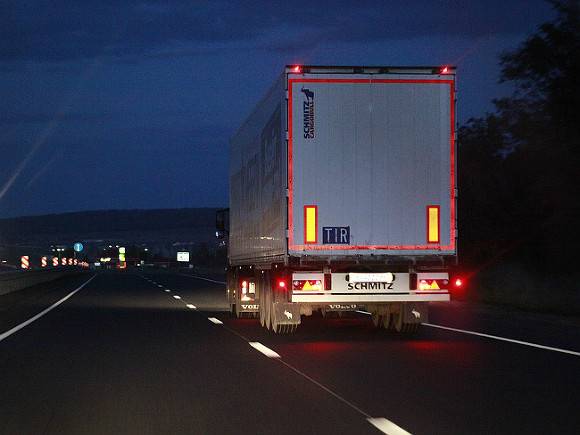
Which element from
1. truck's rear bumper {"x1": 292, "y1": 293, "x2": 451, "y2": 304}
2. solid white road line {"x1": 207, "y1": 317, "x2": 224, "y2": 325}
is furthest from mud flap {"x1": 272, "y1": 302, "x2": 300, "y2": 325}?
solid white road line {"x1": 207, "y1": 317, "x2": 224, "y2": 325}

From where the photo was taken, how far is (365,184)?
58.2 feet

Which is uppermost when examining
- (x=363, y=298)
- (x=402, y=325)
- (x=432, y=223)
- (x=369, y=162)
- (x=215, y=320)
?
(x=369, y=162)

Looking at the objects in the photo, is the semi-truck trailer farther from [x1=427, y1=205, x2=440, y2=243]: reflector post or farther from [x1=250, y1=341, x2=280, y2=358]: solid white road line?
[x1=250, y1=341, x2=280, y2=358]: solid white road line

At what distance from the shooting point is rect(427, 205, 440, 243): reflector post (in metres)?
17.8

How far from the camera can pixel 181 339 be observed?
61.8 feet

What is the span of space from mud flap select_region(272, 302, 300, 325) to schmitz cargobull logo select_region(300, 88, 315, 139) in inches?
122

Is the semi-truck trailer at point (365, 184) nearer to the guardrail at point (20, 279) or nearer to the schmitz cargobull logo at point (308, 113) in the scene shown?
the schmitz cargobull logo at point (308, 113)

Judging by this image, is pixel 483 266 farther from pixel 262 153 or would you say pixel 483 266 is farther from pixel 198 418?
pixel 198 418

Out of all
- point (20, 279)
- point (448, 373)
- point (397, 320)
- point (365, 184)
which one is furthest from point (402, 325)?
point (20, 279)

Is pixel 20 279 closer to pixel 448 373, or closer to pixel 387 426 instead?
pixel 448 373

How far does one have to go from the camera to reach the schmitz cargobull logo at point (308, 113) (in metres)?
17.5

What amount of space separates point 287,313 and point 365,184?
2.78m

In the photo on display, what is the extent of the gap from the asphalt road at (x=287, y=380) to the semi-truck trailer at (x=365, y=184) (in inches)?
40.4

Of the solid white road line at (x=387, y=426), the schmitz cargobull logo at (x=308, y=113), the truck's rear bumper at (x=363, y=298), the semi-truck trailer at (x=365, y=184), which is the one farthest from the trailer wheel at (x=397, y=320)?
the solid white road line at (x=387, y=426)
